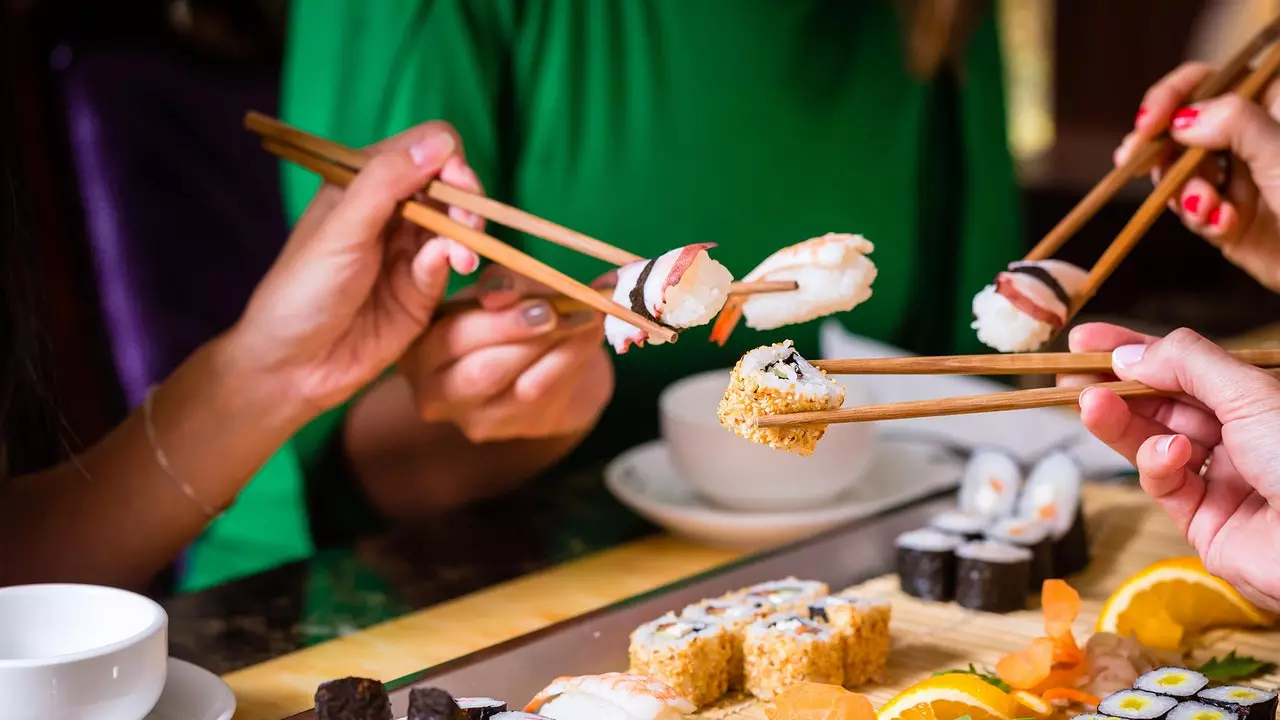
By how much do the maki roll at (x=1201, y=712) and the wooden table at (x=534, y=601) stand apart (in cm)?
47

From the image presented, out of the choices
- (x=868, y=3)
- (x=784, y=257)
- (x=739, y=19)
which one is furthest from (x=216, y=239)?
(x=868, y=3)

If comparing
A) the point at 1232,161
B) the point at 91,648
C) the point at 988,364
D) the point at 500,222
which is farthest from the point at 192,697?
the point at 1232,161

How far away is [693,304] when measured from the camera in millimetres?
1176

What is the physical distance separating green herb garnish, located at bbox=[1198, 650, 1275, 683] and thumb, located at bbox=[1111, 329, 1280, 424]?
313mm

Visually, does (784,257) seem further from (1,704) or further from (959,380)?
(959,380)

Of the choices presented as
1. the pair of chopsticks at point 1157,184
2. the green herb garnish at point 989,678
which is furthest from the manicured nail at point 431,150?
the green herb garnish at point 989,678

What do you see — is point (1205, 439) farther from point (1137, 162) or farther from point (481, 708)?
point (481, 708)

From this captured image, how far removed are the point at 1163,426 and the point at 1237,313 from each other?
403 cm

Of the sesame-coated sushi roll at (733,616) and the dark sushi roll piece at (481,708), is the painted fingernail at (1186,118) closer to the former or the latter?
the sesame-coated sushi roll at (733,616)

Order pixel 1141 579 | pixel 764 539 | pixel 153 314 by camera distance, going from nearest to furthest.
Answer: pixel 1141 579 → pixel 764 539 → pixel 153 314

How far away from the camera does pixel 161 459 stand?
1.53 metres

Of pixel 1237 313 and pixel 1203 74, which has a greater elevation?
pixel 1203 74

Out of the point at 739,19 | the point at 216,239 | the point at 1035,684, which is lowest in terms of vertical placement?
the point at 1035,684

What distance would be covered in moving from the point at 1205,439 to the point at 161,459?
1.21 m
